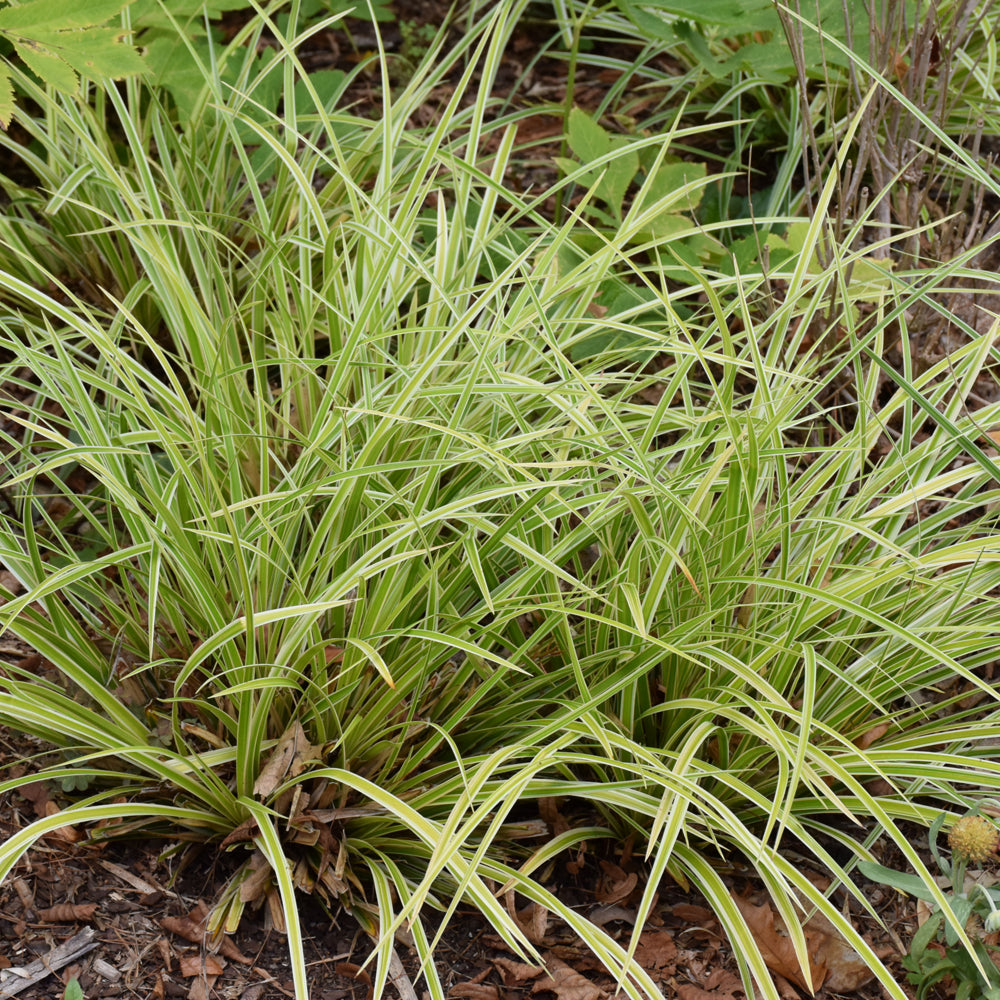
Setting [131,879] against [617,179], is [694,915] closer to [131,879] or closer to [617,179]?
[131,879]

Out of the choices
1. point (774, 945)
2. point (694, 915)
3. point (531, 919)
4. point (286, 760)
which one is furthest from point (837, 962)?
point (286, 760)

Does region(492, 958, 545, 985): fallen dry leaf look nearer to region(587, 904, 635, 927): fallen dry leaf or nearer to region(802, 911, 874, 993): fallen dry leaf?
region(587, 904, 635, 927): fallen dry leaf

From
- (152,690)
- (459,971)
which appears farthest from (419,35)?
(459,971)

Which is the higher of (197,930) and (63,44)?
(63,44)

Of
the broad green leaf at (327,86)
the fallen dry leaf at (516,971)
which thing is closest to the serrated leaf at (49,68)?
the broad green leaf at (327,86)

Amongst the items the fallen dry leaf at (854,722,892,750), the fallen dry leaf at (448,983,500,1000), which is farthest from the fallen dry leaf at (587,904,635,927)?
the fallen dry leaf at (854,722,892,750)

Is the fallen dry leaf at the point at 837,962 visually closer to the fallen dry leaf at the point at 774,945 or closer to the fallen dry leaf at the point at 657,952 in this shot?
the fallen dry leaf at the point at 774,945

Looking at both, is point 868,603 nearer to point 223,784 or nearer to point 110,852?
point 223,784
